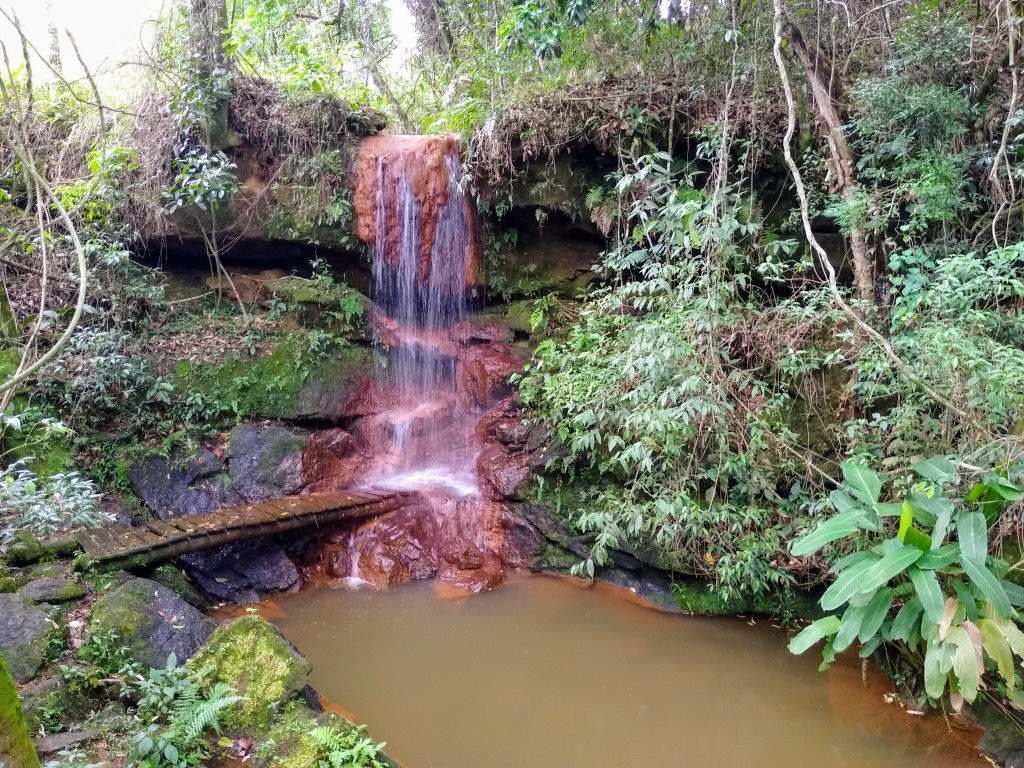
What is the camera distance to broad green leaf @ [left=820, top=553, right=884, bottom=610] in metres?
3.36

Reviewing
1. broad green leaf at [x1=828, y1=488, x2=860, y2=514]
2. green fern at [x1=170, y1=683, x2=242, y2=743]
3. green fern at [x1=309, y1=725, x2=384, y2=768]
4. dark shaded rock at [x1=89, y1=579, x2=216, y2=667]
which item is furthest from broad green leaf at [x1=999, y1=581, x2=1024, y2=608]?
dark shaded rock at [x1=89, y1=579, x2=216, y2=667]

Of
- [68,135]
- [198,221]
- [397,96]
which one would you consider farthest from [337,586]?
[397,96]

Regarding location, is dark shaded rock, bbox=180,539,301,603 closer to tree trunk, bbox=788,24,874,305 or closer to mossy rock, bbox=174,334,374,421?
mossy rock, bbox=174,334,374,421

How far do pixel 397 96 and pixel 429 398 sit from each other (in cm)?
669

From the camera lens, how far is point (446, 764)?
138 inches

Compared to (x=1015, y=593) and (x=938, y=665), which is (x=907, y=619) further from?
(x=1015, y=593)

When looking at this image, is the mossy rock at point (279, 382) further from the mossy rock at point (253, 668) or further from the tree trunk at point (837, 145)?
the tree trunk at point (837, 145)

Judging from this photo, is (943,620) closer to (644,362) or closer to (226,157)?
(644,362)

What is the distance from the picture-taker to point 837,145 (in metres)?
5.70

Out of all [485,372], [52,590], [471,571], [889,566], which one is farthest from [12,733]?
[485,372]

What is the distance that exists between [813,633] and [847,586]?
Result: 1.26 feet

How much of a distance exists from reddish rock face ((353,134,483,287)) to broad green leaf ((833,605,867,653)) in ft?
18.1

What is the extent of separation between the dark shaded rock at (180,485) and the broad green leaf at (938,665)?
5.62 m

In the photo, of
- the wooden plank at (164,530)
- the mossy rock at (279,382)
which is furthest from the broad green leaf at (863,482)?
the mossy rock at (279,382)
